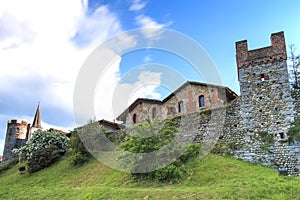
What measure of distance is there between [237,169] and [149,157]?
4932 millimetres

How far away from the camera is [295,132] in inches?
658

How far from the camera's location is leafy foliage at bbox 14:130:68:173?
78.3 ft

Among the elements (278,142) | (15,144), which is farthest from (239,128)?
(15,144)

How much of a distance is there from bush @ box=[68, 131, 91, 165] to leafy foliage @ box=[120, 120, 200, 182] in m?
6.67

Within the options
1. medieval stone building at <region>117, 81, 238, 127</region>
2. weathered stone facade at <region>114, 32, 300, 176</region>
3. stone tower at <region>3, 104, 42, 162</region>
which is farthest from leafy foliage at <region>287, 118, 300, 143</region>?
stone tower at <region>3, 104, 42, 162</region>

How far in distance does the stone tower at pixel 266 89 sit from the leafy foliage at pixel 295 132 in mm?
313

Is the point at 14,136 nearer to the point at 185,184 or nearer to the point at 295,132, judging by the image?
the point at 185,184

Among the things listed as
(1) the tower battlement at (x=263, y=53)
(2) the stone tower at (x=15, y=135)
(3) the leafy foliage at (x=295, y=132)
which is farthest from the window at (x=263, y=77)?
(2) the stone tower at (x=15, y=135)

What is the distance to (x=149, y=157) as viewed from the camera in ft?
50.9

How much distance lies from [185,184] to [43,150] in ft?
52.3

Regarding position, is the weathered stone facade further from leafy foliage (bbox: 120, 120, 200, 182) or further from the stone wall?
the stone wall

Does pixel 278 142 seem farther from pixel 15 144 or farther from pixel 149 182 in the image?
pixel 15 144

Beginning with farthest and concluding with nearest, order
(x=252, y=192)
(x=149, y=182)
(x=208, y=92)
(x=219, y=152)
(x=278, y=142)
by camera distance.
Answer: (x=208, y=92) → (x=219, y=152) → (x=278, y=142) → (x=149, y=182) → (x=252, y=192)

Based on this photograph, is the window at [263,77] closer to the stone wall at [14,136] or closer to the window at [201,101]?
the window at [201,101]
